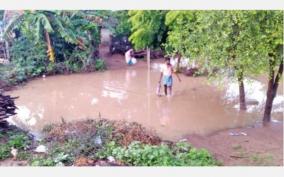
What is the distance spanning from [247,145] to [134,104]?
13.3ft

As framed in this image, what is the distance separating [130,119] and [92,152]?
2.97m

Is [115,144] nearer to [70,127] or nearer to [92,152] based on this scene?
[92,152]

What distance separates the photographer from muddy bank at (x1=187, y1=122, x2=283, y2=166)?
709 centimetres

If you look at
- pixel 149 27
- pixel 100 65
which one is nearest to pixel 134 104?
pixel 149 27

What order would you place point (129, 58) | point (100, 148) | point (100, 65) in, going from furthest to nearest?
point (129, 58)
point (100, 65)
point (100, 148)

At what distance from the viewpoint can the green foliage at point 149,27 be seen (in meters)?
12.9

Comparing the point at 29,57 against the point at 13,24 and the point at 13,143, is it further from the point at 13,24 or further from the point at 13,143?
the point at 13,143

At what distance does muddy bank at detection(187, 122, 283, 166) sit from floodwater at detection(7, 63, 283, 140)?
48 cm

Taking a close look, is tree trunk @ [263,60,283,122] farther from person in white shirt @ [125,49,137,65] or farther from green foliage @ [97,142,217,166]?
person in white shirt @ [125,49,137,65]

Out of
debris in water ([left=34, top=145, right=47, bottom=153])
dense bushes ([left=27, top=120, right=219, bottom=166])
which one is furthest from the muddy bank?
debris in water ([left=34, top=145, right=47, bottom=153])

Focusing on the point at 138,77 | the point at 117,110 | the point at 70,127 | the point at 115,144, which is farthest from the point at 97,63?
the point at 115,144

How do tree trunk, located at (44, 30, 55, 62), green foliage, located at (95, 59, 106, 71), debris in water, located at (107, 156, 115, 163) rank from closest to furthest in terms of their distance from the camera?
debris in water, located at (107, 156, 115, 163) → tree trunk, located at (44, 30, 55, 62) → green foliage, located at (95, 59, 106, 71)

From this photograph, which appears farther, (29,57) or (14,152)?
(29,57)

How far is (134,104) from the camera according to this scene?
11133 millimetres
